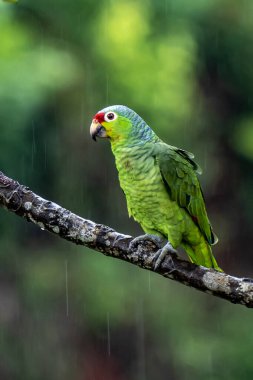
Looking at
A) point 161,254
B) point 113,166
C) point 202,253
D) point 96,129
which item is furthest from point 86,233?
point 113,166

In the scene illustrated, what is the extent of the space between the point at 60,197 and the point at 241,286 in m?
4.02

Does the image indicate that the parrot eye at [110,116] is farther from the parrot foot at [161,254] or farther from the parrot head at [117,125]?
the parrot foot at [161,254]

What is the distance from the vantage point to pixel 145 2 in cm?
609

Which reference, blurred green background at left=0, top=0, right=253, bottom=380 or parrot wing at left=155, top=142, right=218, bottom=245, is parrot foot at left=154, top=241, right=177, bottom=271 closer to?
parrot wing at left=155, top=142, right=218, bottom=245

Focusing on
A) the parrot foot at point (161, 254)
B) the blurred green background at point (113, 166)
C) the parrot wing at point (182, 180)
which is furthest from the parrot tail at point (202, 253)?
the blurred green background at point (113, 166)

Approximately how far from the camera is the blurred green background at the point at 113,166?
5.61 m

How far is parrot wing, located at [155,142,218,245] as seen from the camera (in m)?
2.70

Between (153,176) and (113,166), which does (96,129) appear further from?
(113,166)

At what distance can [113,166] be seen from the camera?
655cm

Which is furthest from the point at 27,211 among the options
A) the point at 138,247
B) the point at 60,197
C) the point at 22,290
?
the point at 22,290

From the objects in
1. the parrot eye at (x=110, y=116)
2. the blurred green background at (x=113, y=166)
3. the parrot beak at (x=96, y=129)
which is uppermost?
the parrot eye at (x=110, y=116)

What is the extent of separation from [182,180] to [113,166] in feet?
12.6

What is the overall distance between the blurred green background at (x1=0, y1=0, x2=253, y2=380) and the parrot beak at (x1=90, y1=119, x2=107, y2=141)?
8.19 feet

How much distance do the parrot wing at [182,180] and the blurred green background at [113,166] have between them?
2532 mm
